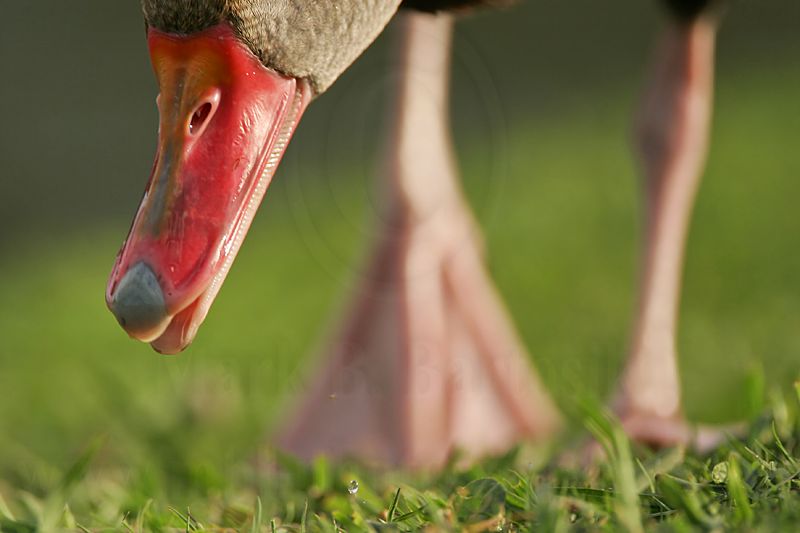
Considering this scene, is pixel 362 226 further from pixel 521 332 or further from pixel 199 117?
pixel 199 117

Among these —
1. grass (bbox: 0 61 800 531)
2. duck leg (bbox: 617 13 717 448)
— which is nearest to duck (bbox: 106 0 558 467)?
grass (bbox: 0 61 800 531)

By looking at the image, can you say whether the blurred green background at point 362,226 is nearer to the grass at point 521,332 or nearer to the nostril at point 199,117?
the grass at point 521,332

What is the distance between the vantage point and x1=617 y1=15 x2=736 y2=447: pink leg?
2070mm

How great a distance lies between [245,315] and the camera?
3.68 metres

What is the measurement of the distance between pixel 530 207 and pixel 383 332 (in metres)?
1.68

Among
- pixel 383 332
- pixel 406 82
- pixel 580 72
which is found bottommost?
pixel 580 72

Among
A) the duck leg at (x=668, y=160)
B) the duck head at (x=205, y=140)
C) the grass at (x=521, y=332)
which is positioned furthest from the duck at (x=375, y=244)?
the duck leg at (x=668, y=160)

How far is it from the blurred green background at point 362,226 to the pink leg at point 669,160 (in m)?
0.20

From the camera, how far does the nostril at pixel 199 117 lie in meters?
1.40

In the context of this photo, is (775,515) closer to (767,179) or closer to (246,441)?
Answer: (246,441)

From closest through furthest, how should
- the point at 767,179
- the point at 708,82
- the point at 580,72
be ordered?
the point at 708,82 < the point at 767,179 < the point at 580,72

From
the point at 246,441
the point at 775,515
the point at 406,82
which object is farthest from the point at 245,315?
the point at 775,515

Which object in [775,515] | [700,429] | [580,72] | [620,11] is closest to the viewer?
[775,515]

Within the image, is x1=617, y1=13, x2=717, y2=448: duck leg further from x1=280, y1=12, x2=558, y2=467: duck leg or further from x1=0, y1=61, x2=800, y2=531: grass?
x1=280, y1=12, x2=558, y2=467: duck leg
